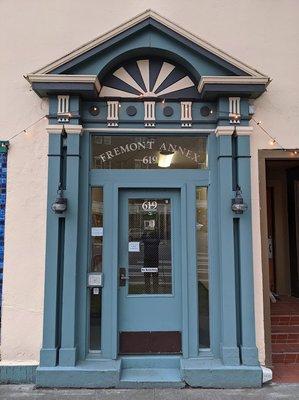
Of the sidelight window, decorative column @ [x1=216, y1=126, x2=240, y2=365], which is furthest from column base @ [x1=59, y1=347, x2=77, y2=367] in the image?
decorative column @ [x1=216, y1=126, x2=240, y2=365]

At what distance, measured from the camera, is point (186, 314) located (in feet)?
16.6

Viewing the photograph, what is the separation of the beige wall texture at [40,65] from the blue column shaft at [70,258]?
35 centimetres

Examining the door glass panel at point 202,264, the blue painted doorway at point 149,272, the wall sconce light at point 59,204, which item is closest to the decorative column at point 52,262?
the wall sconce light at point 59,204

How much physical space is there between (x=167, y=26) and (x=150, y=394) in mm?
4449

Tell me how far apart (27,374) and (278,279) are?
4999mm

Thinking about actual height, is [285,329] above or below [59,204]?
below

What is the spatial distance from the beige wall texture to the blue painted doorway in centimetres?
101

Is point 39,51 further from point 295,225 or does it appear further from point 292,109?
point 295,225

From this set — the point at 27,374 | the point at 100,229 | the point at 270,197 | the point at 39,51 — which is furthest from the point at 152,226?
the point at 270,197

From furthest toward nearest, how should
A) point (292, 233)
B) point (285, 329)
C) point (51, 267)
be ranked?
point (292, 233) → point (285, 329) → point (51, 267)

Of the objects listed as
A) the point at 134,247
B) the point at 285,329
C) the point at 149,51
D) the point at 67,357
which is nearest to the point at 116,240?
the point at 134,247

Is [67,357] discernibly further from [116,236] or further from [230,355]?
[230,355]

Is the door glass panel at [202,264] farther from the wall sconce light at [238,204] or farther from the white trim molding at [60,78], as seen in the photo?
the white trim molding at [60,78]

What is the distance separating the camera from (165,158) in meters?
5.32
